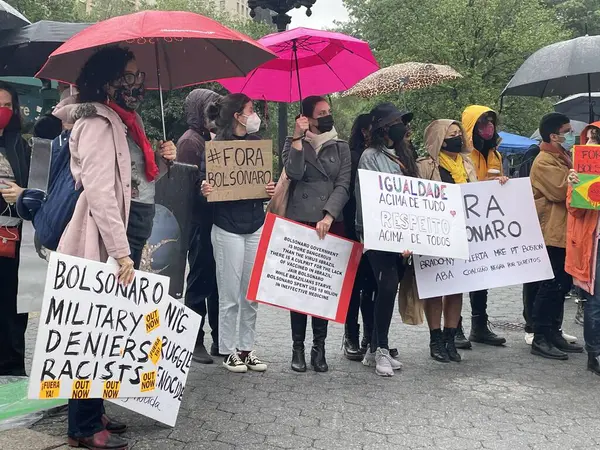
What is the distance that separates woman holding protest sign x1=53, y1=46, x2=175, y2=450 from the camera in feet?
12.0

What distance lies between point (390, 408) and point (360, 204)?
1493mm

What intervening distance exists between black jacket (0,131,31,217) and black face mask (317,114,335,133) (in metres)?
2.08

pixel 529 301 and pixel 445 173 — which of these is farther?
pixel 529 301

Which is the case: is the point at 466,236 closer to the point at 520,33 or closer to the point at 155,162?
the point at 155,162

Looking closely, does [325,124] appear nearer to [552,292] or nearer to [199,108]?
[199,108]

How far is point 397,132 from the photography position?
5594 mm

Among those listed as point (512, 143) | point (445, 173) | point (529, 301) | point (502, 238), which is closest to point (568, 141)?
point (502, 238)

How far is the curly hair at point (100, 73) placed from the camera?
3.88 m

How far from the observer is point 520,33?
82.8 feet

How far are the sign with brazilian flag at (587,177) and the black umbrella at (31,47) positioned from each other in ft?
12.6

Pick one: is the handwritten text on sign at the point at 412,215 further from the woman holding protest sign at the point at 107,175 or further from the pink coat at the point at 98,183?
the pink coat at the point at 98,183

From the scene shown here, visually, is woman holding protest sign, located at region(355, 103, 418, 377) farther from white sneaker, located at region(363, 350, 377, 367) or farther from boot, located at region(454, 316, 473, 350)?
boot, located at region(454, 316, 473, 350)

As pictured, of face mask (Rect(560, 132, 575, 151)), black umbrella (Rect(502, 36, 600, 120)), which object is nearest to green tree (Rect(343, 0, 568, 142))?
black umbrella (Rect(502, 36, 600, 120))

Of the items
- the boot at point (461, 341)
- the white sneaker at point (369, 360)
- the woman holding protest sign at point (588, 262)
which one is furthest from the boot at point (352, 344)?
the woman holding protest sign at point (588, 262)
